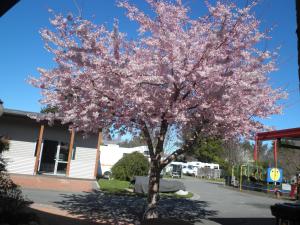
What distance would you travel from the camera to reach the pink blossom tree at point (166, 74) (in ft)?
31.7

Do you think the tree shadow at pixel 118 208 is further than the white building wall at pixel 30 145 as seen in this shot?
No

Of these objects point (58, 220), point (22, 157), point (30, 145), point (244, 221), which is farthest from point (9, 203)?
point (30, 145)

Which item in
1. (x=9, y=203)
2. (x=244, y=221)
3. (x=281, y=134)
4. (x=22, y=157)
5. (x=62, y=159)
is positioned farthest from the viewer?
(x=62, y=159)

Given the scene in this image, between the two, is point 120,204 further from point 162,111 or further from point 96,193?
point 162,111

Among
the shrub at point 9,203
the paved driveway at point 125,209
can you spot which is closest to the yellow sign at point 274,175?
the paved driveway at point 125,209

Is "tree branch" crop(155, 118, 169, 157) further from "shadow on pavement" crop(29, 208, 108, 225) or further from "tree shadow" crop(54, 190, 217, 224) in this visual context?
"shadow on pavement" crop(29, 208, 108, 225)

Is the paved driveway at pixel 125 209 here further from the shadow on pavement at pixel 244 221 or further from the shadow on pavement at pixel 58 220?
the shadow on pavement at pixel 58 220

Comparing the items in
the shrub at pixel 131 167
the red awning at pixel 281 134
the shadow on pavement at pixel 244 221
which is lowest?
the shadow on pavement at pixel 244 221

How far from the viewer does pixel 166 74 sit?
9695mm

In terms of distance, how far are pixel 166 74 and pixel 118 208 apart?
6870 millimetres

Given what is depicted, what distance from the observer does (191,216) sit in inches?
547

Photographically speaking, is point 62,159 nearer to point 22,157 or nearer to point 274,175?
point 22,157

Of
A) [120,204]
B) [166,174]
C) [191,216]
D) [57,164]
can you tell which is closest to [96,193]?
[120,204]

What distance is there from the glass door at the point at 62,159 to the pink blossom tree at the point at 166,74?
15.6 meters
